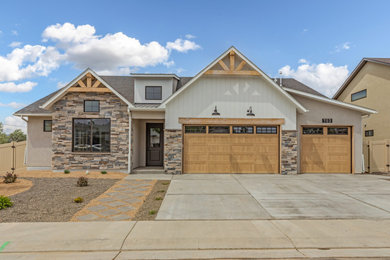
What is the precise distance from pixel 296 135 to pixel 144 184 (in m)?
8.41

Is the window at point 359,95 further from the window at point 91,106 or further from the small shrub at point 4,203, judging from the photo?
the small shrub at point 4,203

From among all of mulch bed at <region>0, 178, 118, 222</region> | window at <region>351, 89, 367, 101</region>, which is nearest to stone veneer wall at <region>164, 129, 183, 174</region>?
mulch bed at <region>0, 178, 118, 222</region>

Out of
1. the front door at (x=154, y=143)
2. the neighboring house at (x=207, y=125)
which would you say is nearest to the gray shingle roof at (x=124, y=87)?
the front door at (x=154, y=143)

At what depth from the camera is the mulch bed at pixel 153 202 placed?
626 cm

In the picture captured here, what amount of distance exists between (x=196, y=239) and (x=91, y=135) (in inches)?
407

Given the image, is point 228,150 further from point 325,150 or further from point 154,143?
point 325,150

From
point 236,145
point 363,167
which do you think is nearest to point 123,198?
point 236,145

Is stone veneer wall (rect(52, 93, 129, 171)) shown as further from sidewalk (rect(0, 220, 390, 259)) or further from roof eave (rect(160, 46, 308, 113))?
sidewalk (rect(0, 220, 390, 259))

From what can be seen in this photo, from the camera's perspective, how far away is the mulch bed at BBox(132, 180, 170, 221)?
247 inches

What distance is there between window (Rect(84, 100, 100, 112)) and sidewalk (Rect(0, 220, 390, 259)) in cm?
852

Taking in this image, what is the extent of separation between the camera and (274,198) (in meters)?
8.05

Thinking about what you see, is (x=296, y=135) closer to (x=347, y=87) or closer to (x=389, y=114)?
(x=389, y=114)

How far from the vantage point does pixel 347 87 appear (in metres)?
21.1

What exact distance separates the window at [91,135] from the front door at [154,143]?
7.81 ft
